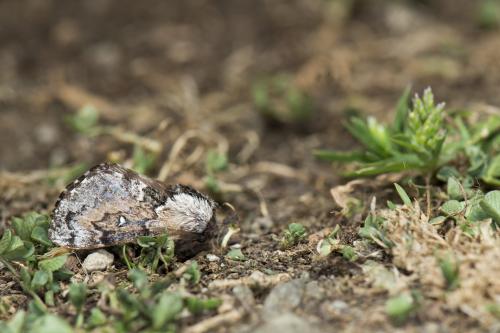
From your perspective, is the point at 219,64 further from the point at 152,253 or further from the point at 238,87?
the point at 152,253

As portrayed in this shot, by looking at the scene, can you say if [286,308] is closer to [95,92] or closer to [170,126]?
[170,126]

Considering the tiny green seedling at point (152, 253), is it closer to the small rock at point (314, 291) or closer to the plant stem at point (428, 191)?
the small rock at point (314, 291)

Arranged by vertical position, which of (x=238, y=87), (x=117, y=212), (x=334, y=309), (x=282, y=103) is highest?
(x=117, y=212)

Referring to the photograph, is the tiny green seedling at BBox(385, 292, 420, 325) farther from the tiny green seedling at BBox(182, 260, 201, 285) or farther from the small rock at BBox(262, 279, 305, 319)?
the tiny green seedling at BBox(182, 260, 201, 285)

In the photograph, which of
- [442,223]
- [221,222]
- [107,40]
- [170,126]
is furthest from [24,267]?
[107,40]

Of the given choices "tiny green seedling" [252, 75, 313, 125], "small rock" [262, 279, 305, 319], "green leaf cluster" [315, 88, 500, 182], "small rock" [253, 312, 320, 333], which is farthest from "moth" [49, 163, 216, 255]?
"tiny green seedling" [252, 75, 313, 125]

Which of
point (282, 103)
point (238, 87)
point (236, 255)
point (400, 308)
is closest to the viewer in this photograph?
point (400, 308)

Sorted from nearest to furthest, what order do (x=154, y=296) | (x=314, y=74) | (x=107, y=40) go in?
(x=154, y=296) → (x=314, y=74) → (x=107, y=40)

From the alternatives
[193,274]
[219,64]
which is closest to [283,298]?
[193,274]
